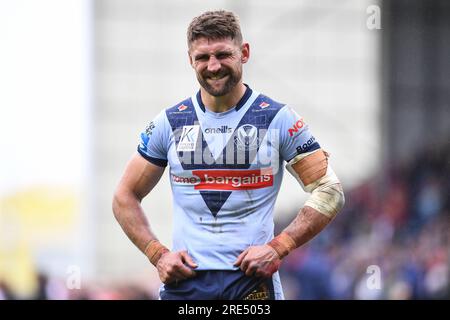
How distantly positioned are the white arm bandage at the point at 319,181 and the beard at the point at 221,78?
0.51 m

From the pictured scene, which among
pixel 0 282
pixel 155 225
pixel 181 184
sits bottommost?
pixel 155 225

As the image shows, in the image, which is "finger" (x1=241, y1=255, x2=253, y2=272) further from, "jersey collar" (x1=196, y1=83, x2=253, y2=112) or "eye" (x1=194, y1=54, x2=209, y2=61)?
"eye" (x1=194, y1=54, x2=209, y2=61)

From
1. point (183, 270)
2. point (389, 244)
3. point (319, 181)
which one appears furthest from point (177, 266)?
point (389, 244)

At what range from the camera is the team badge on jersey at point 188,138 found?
18.9 ft

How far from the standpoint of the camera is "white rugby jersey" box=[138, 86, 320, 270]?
5.68 meters

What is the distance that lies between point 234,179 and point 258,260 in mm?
435

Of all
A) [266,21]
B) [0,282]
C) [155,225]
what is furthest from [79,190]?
[0,282]

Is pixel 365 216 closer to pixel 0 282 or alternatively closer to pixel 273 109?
pixel 0 282

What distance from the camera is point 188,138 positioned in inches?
227

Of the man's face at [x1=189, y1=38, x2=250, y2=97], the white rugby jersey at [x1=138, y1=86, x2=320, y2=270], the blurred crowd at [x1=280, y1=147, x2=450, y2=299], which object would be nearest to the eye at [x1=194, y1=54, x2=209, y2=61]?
the man's face at [x1=189, y1=38, x2=250, y2=97]

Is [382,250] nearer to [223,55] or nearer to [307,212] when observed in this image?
[307,212]
